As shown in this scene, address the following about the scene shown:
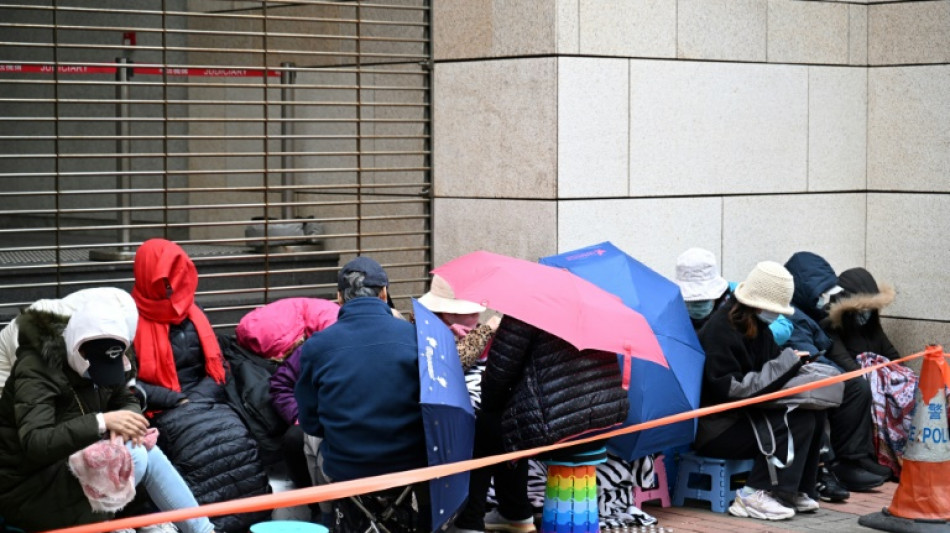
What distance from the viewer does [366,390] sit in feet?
21.2

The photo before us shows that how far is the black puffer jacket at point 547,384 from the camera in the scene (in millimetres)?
6809

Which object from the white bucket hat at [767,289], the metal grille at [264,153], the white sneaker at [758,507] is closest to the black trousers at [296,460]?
the metal grille at [264,153]

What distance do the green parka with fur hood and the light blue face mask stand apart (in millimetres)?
3996

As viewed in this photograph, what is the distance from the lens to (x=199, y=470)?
7.22m

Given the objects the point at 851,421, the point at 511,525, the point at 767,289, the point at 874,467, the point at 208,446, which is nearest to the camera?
the point at 208,446

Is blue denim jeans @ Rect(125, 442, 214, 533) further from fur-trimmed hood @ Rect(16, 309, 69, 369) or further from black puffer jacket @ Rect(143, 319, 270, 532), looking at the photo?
fur-trimmed hood @ Rect(16, 309, 69, 369)

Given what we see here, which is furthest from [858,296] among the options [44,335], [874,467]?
[44,335]

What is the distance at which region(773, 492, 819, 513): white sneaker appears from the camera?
8383 mm

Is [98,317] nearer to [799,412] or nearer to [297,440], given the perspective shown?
[297,440]

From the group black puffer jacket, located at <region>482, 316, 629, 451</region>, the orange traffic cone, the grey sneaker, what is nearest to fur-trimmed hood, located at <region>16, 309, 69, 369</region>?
black puffer jacket, located at <region>482, 316, 629, 451</region>

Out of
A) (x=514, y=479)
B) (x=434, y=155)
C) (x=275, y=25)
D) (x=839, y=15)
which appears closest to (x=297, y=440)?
(x=514, y=479)

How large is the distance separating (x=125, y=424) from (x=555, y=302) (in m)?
2.07

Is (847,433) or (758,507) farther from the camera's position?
(847,433)

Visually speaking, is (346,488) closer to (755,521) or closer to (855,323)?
(755,521)
